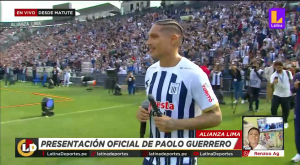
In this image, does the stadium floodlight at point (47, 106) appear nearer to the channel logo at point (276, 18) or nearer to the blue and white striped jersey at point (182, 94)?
the blue and white striped jersey at point (182, 94)

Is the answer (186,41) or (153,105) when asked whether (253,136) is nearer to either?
(153,105)

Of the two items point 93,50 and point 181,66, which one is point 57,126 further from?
point 93,50

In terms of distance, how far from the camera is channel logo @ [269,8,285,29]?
675 inches

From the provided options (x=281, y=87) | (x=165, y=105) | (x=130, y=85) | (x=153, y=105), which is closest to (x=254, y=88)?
(x=281, y=87)

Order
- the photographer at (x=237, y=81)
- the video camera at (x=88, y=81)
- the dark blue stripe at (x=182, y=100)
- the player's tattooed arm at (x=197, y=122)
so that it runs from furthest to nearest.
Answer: the video camera at (x=88, y=81) → the photographer at (x=237, y=81) → the dark blue stripe at (x=182, y=100) → the player's tattooed arm at (x=197, y=122)

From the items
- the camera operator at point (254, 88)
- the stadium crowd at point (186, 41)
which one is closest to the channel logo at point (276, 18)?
the stadium crowd at point (186, 41)

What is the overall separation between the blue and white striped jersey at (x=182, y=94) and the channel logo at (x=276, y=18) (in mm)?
16529

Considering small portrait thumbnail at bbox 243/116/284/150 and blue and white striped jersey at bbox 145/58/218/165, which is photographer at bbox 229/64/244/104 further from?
A: blue and white striped jersey at bbox 145/58/218/165

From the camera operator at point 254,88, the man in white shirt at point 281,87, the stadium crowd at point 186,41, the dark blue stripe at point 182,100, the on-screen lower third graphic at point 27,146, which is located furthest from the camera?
the stadium crowd at point 186,41

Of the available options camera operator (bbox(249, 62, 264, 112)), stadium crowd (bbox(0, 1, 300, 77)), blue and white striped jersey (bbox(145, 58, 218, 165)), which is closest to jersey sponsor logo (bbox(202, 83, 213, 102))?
blue and white striped jersey (bbox(145, 58, 218, 165))

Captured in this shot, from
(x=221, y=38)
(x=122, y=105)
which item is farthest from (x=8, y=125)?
(x=221, y=38)

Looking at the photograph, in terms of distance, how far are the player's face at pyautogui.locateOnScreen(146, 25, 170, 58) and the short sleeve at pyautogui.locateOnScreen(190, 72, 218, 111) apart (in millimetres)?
329

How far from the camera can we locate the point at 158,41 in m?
2.32

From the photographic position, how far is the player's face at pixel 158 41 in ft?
7.59
